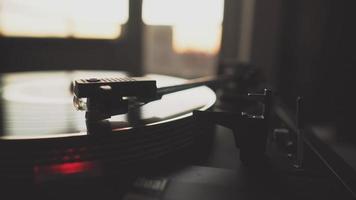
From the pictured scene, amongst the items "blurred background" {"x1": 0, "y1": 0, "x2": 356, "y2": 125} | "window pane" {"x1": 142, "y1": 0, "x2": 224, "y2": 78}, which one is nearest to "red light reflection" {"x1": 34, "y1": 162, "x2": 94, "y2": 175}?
"blurred background" {"x1": 0, "y1": 0, "x2": 356, "y2": 125}

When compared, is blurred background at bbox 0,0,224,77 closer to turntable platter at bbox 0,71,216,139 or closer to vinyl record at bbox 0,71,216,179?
turntable platter at bbox 0,71,216,139

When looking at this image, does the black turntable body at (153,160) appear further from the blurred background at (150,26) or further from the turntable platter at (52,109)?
the blurred background at (150,26)

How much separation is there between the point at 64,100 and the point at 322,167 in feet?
1.92

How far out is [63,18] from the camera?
6.18 feet

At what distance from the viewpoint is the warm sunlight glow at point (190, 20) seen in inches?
71.3

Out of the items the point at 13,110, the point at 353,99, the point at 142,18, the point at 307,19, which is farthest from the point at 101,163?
the point at 142,18

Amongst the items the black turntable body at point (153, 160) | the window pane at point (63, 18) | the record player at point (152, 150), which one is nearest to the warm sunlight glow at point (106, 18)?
the window pane at point (63, 18)

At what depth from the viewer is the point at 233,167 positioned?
49cm

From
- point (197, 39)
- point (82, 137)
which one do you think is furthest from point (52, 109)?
point (197, 39)

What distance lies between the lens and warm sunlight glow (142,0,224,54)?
5.95ft

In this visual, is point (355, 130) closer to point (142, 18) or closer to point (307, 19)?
point (307, 19)

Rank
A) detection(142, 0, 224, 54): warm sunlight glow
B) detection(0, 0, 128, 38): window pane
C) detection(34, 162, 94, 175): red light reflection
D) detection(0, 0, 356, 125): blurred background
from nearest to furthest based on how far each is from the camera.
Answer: detection(34, 162, 94, 175): red light reflection < detection(0, 0, 356, 125): blurred background < detection(0, 0, 128, 38): window pane < detection(142, 0, 224, 54): warm sunlight glow

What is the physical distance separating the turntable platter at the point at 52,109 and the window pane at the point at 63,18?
802mm

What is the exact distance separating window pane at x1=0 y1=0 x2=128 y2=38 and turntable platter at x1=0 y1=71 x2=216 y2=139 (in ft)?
2.63
